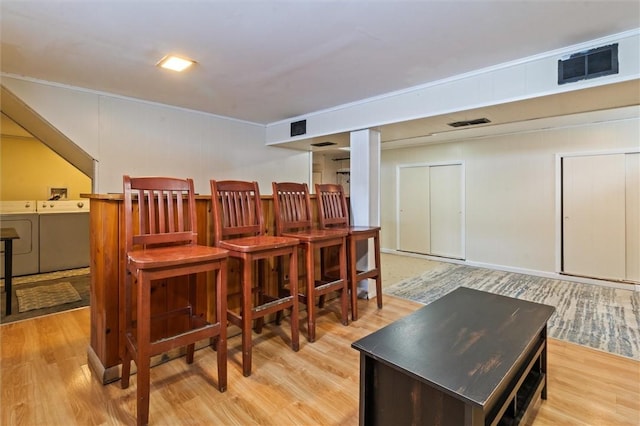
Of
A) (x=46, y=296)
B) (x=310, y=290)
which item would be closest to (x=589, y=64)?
(x=310, y=290)

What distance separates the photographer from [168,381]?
201 cm

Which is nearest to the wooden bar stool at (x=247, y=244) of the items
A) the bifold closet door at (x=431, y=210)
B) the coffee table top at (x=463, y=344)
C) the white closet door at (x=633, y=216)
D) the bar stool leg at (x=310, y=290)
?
the bar stool leg at (x=310, y=290)

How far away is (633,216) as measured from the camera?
4.18m

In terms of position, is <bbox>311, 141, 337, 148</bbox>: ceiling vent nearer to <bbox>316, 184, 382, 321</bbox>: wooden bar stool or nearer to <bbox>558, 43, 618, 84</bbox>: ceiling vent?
<bbox>316, 184, 382, 321</bbox>: wooden bar stool

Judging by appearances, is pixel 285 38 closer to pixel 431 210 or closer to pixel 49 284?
pixel 49 284

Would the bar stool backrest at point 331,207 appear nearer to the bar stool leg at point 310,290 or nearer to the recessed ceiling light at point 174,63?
the bar stool leg at point 310,290

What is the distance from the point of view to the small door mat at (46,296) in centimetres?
337

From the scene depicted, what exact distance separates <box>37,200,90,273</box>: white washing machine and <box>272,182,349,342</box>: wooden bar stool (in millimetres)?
4040

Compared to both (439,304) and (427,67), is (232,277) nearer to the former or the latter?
(439,304)

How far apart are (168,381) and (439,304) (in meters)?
1.80

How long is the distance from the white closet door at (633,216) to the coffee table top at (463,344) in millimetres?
3576

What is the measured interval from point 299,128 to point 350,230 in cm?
194

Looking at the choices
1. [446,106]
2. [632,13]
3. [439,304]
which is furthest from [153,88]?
[632,13]

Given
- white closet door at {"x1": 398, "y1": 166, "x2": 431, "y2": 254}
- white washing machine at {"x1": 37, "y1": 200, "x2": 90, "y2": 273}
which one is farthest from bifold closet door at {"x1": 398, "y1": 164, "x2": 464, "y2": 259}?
white washing machine at {"x1": 37, "y1": 200, "x2": 90, "y2": 273}
